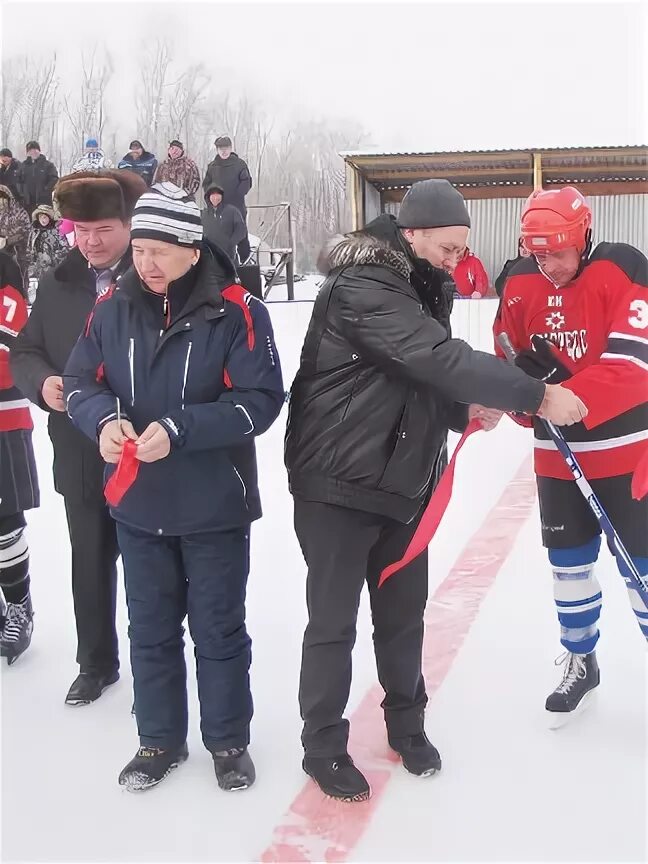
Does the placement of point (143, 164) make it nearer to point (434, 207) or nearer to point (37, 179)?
point (37, 179)

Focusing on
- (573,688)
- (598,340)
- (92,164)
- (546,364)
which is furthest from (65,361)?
(573,688)

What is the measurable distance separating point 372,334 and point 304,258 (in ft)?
24.4

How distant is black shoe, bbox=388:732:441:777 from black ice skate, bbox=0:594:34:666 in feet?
4.00

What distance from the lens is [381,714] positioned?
2.20 metres

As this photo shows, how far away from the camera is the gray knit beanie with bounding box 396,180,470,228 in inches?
68.4

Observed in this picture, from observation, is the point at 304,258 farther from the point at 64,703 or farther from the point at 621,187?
the point at 64,703

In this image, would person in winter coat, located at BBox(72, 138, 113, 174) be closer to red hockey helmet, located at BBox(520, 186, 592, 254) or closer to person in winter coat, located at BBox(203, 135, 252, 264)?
red hockey helmet, located at BBox(520, 186, 592, 254)

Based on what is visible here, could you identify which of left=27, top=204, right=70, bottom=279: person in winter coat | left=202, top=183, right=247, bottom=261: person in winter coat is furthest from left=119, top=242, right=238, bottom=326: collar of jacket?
left=27, top=204, right=70, bottom=279: person in winter coat

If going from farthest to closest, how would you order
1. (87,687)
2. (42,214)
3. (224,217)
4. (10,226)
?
(42,214), (224,217), (10,226), (87,687)

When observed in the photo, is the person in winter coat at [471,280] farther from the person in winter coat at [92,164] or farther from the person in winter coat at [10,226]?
the person in winter coat at [92,164]

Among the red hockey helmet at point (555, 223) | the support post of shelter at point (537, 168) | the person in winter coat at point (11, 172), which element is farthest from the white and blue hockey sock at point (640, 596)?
the support post of shelter at point (537, 168)

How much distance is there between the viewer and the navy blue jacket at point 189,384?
179cm

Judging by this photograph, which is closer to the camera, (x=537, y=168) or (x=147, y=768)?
(x=147, y=768)

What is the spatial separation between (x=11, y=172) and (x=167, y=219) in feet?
26.2
